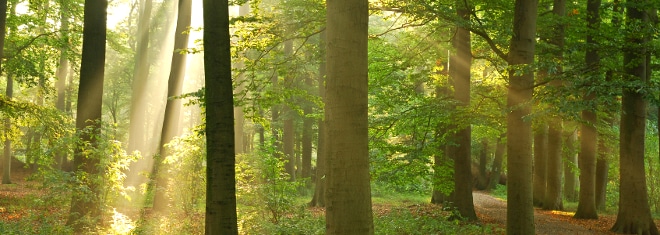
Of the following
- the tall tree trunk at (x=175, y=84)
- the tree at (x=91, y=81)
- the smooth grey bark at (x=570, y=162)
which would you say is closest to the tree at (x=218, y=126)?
the tree at (x=91, y=81)

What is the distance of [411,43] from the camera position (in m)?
17.1

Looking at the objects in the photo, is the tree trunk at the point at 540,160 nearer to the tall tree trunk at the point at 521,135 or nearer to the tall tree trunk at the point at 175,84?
the tall tree trunk at the point at 521,135

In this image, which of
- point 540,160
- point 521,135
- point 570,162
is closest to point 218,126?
point 521,135

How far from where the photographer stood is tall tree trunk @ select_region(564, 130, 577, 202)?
21.9 meters

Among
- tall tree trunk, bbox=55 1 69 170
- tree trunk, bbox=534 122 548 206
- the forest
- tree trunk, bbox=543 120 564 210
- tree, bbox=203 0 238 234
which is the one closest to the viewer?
the forest

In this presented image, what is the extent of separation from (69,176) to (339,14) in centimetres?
755

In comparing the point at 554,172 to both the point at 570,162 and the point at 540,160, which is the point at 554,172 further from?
the point at 570,162

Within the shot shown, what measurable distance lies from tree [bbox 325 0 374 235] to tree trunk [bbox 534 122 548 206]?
1381 cm

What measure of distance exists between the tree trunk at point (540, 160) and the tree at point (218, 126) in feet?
44.6

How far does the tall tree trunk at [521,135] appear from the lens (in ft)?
34.4

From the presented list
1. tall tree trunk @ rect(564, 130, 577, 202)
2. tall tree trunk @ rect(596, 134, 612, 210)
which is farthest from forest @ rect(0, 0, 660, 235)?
tall tree trunk @ rect(564, 130, 577, 202)

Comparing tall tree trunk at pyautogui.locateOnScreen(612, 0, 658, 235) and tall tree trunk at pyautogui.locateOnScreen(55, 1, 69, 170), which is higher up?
tall tree trunk at pyautogui.locateOnScreen(55, 1, 69, 170)

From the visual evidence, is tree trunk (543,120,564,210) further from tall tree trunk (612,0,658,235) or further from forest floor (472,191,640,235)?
tall tree trunk (612,0,658,235)

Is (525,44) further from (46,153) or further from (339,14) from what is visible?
(46,153)
